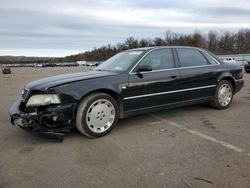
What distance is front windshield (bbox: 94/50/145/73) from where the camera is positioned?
20.2ft

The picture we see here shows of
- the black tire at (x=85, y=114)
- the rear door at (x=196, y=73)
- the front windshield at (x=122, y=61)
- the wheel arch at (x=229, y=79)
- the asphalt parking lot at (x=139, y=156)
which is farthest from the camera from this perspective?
the wheel arch at (x=229, y=79)

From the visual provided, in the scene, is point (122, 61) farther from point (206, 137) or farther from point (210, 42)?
point (210, 42)

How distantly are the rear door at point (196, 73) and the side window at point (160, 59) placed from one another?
0.25m

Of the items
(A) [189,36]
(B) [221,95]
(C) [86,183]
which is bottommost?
(C) [86,183]

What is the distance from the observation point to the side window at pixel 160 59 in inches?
247

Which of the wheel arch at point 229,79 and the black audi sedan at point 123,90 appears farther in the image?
the wheel arch at point 229,79

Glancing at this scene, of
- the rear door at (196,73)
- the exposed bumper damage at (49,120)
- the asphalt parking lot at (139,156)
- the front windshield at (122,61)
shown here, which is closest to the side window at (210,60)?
the rear door at (196,73)

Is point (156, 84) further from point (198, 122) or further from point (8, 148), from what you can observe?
point (8, 148)

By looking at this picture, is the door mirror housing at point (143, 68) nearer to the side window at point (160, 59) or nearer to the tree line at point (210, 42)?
the side window at point (160, 59)

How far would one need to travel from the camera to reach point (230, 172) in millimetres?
3836

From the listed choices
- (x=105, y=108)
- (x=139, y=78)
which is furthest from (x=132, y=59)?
(x=105, y=108)

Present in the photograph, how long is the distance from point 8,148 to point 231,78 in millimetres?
5172

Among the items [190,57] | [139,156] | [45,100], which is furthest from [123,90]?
[190,57]

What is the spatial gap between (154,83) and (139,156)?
1999 millimetres
